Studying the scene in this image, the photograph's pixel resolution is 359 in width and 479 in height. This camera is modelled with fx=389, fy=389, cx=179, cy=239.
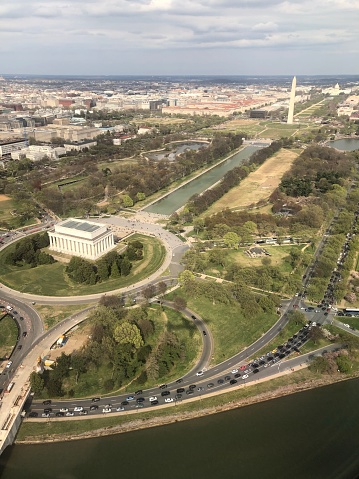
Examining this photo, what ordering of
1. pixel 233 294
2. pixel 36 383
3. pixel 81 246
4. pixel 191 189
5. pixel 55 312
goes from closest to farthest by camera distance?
pixel 36 383 < pixel 55 312 < pixel 233 294 < pixel 81 246 < pixel 191 189

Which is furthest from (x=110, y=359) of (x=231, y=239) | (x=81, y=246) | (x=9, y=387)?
(x=231, y=239)

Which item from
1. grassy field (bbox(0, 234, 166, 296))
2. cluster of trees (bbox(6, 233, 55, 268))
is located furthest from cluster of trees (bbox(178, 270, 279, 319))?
cluster of trees (bbox(6, 233, 55, 268))

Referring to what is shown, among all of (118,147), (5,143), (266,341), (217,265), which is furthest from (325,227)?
(5,143)

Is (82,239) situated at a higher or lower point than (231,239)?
higher

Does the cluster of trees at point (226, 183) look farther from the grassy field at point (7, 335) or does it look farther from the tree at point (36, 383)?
the tree at point (36, 383)

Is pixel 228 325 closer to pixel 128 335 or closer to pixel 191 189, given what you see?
pixel 128 335

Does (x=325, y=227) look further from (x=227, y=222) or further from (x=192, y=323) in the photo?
(x=192, y=323)

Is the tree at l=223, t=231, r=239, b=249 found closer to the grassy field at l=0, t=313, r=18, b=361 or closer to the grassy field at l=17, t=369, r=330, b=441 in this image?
the grassy field at l=17, t=369, r=330, b=441
